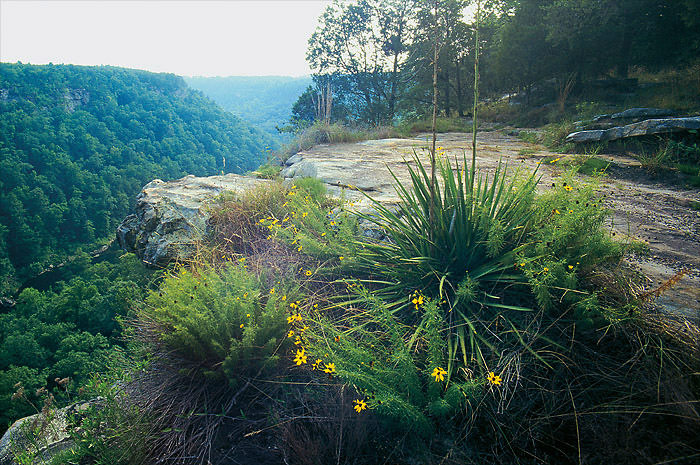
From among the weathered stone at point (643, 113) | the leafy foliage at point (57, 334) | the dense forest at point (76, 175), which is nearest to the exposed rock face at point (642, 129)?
the weathered stone at point (643, 113)

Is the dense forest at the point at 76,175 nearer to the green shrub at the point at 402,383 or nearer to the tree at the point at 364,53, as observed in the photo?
the tree at the point at 364,53

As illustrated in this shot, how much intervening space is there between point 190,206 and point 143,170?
49.3 m

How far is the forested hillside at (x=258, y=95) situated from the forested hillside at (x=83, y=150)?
6035 millimetres

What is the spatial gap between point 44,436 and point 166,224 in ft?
7.11

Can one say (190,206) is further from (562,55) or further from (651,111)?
(562,55)

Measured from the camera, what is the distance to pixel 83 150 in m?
43.9

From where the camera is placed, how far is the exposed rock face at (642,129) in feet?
14.9

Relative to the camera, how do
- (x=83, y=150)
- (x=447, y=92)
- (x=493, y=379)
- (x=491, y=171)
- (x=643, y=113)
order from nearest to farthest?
(x=493, y=379) → (x=491, y=171) → (x=643, y=113) → (x=447, y=92) → (x=83, y=150)

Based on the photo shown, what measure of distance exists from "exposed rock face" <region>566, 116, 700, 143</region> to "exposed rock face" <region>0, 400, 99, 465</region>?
288 inches

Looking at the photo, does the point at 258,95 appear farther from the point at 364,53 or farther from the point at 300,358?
the point at 300,358

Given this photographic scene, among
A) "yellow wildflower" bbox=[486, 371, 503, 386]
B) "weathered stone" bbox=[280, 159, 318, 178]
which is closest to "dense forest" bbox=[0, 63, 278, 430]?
"weathered stone" bbox=[280, 159, 318, 178]

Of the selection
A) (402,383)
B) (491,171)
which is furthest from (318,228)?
(491,171)

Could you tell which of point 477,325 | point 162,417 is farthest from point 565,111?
point 162,417

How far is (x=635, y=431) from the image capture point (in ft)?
4.07
